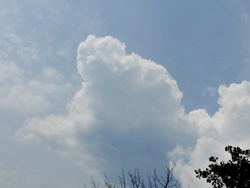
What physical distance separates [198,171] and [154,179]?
458 inches

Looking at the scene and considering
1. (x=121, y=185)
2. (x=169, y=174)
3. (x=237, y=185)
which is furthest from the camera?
(x=237, y=185)

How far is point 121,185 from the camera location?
11.9 m

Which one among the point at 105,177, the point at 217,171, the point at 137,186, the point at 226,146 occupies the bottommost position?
the point at 137,186

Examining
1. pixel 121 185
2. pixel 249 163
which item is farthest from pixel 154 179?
pixel 249 163

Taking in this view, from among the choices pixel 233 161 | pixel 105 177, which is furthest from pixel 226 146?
pixel 105 177

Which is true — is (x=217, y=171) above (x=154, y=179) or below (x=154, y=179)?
above

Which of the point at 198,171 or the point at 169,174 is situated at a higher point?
the point at 198,171

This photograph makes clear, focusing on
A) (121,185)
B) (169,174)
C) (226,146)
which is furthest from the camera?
(226,146)

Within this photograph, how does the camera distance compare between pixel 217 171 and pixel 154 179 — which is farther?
pixel 217 171

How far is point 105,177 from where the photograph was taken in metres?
12.3

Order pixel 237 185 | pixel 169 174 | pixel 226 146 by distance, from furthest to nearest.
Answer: pixel 226 146 → pixel 237 185 → pixel 169 174

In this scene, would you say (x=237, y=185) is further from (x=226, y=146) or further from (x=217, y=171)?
A: (x=226, y=146)

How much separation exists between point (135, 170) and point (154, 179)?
1.11 m

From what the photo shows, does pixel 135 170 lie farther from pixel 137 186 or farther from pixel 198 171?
pixel 198 171
